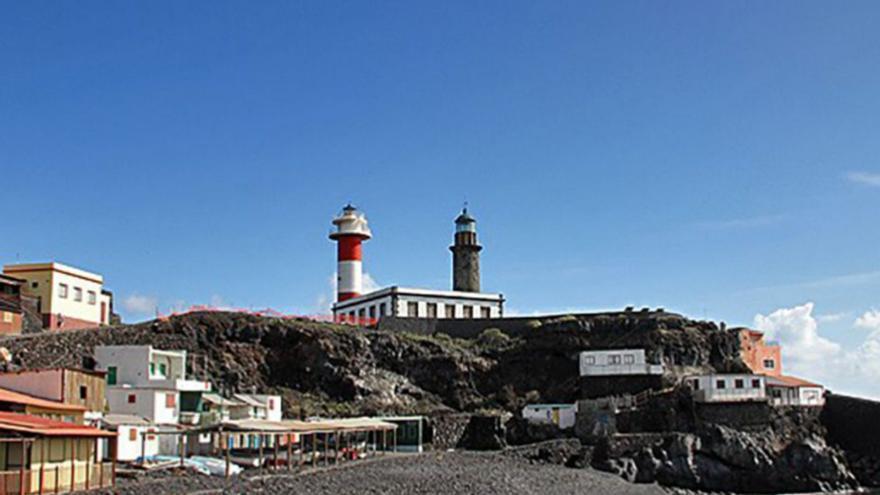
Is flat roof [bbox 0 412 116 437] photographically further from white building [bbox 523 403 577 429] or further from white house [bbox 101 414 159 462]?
white building [bbox 523 403 577 429]

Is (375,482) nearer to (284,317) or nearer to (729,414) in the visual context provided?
(729,414)

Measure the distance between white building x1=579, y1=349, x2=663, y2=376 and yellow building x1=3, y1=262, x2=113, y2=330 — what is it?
101 ft

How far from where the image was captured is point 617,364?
59.4 metres

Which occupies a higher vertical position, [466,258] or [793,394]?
[466,258]

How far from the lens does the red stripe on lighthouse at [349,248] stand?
7625cm

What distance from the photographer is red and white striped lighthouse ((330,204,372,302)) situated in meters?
76.4

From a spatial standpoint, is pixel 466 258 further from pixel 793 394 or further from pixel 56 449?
pixel 56 449

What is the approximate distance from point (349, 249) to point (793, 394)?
3524cm

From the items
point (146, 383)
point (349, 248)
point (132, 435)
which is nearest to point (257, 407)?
point (146, 383)

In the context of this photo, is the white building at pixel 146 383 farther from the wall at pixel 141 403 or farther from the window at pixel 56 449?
the window at pixel 56 449

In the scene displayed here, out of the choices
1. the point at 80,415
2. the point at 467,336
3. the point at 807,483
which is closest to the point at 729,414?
the point at 807,483

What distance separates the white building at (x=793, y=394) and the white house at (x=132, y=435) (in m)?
35.1

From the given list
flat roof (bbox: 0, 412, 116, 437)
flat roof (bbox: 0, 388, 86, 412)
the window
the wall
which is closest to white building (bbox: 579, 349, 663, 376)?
the wall

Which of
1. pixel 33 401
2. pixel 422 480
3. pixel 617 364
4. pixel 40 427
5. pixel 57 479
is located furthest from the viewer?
pixel 617 364
